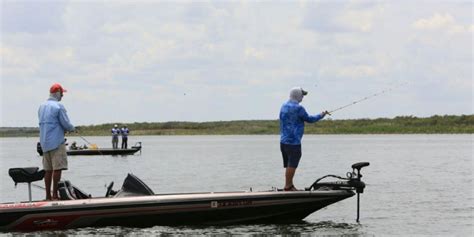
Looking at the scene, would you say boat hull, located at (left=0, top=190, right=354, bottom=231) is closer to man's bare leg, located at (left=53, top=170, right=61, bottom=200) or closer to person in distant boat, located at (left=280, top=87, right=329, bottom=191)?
man's bare leg, located at (left=53, top=170, right=61, bottom=200)

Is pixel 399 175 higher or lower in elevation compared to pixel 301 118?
lower

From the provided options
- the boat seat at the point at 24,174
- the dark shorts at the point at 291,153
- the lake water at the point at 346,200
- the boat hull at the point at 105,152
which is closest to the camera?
the boat seat at the point at 24,174

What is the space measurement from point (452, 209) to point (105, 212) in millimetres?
8009

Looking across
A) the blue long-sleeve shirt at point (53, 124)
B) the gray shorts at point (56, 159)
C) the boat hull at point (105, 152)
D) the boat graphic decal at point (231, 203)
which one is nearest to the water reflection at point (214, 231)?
the boat graphic decal at point (231, 203)

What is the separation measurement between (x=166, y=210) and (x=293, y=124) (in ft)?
8.21

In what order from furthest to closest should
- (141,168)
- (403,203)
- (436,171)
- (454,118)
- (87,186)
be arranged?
(454,118)
(141,168)
(436,171)
(87,186)
(403,203)

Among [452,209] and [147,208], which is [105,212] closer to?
[147,208]

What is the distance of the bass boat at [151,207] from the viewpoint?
13148 millimetres

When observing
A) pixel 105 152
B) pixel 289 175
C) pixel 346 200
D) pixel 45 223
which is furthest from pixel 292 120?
pixel 105 152

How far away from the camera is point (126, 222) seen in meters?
13.3

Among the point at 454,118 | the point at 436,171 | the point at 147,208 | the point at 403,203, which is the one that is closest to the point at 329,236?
the point at 147,208

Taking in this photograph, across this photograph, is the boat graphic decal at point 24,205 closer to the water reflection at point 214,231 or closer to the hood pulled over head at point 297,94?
the water reflection at point 214,231

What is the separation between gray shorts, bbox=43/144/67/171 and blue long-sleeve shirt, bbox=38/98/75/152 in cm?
8

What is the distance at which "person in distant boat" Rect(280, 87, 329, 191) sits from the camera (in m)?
13.3
